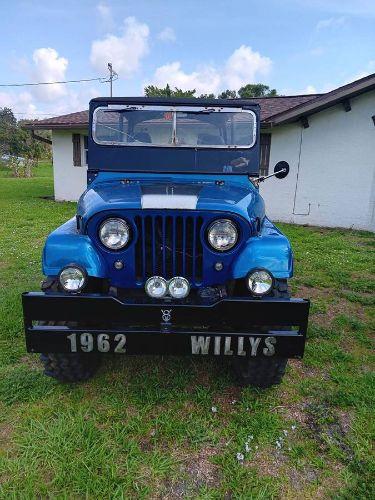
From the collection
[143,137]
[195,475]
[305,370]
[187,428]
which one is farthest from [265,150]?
→ [195,475]

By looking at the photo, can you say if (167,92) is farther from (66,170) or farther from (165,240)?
(165,240)

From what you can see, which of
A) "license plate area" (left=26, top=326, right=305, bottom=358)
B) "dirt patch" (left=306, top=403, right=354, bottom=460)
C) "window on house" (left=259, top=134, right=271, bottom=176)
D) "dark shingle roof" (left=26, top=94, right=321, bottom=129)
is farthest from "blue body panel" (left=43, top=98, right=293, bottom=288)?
"dark shingle roof" (left=26, top=94, right=321, bottom=129)

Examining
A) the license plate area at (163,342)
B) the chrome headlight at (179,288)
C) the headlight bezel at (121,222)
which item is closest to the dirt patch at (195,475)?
the license plate area at (163,342)

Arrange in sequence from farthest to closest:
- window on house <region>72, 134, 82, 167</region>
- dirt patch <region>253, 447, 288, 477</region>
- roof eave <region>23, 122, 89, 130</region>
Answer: window on house <region>72, 134, 82, 167</region>
roof eave <region>23, 122, 89, 130</region>
dirt patch <region>253, 447, 288, 477</region>

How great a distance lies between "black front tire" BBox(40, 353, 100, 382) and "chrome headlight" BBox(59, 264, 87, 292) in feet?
2.09

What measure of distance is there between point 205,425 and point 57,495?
99cm

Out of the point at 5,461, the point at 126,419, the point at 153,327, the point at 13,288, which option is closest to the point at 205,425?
the point at 126,419

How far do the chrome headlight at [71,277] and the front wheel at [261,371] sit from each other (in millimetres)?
1355

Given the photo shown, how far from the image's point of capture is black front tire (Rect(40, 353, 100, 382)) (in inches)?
111

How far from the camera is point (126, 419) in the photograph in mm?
2633

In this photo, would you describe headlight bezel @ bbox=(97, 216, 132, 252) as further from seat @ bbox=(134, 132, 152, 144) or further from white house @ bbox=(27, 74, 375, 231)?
white house @ bbox=(27, 74, 375, 231)

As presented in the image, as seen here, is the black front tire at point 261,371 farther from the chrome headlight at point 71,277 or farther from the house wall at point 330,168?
the house wall at point 330,168

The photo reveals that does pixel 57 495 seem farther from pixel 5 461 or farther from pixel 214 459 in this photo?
pixel 214 459

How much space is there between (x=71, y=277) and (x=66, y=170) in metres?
12.1
